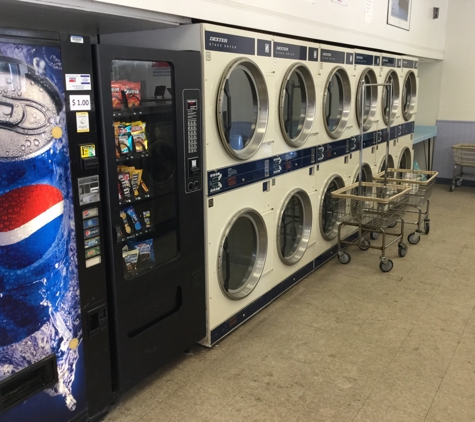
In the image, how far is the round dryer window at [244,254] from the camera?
12.2ft

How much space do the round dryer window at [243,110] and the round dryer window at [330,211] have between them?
1288 millimetres

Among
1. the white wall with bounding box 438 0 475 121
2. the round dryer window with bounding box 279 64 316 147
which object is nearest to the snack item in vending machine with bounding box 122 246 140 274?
the round dryer window with bounding box 279 64 316 147

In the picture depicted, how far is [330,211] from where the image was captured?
198 inches

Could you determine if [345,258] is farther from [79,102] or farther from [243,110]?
[79,102]

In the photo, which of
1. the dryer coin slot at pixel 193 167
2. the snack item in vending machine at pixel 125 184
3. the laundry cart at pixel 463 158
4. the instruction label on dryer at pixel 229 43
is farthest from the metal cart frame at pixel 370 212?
the laundry cart at pixel 463 158

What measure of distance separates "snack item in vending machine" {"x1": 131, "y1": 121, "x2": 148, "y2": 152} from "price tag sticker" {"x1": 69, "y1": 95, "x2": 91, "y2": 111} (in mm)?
444

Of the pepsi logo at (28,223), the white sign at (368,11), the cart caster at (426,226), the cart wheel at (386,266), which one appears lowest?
the cart wheel at (386,266)

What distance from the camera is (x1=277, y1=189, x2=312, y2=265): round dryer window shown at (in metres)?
4.42

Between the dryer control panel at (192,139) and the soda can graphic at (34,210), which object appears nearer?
the soda can graphic at (34,210)

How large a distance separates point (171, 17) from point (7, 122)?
126cm

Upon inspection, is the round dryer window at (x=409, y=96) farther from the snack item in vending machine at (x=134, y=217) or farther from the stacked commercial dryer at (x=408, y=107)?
the snack item in vending machine at (x=134, y=217)

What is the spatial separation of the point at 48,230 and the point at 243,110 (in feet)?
7.35

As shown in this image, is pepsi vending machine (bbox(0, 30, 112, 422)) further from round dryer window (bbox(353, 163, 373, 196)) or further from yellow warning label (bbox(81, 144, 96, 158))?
round dryer window (bbox(353, 163, 373, 196))

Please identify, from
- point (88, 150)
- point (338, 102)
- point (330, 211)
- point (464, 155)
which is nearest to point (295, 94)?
point (338, 102)
